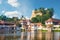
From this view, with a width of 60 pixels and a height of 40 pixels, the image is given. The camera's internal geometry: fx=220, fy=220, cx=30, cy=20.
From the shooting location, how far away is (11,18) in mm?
41000

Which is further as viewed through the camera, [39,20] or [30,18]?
[30,18]

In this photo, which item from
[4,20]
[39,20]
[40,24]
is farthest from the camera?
[4,20]

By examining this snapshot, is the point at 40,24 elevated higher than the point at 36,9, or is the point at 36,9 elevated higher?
the point at 36,9

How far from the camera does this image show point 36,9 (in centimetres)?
4262

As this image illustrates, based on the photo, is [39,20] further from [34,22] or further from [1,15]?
[1,15]

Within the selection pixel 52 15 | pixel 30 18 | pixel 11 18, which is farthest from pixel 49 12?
pixel 11 18

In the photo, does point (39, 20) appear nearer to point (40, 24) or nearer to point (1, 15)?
point (40, 24)

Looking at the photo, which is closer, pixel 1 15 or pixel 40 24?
pixel 40 24

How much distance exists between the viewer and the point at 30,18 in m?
42.6

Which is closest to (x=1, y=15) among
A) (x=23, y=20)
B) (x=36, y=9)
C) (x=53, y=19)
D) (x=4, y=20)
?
(x=4, y=20)

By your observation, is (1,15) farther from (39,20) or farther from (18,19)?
(39,20)

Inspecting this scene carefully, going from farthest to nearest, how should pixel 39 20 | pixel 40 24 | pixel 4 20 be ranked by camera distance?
pixel 4 20 < pixel 39 20 < pixel 40 24

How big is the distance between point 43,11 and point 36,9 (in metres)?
1.45

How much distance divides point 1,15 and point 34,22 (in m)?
6.46
